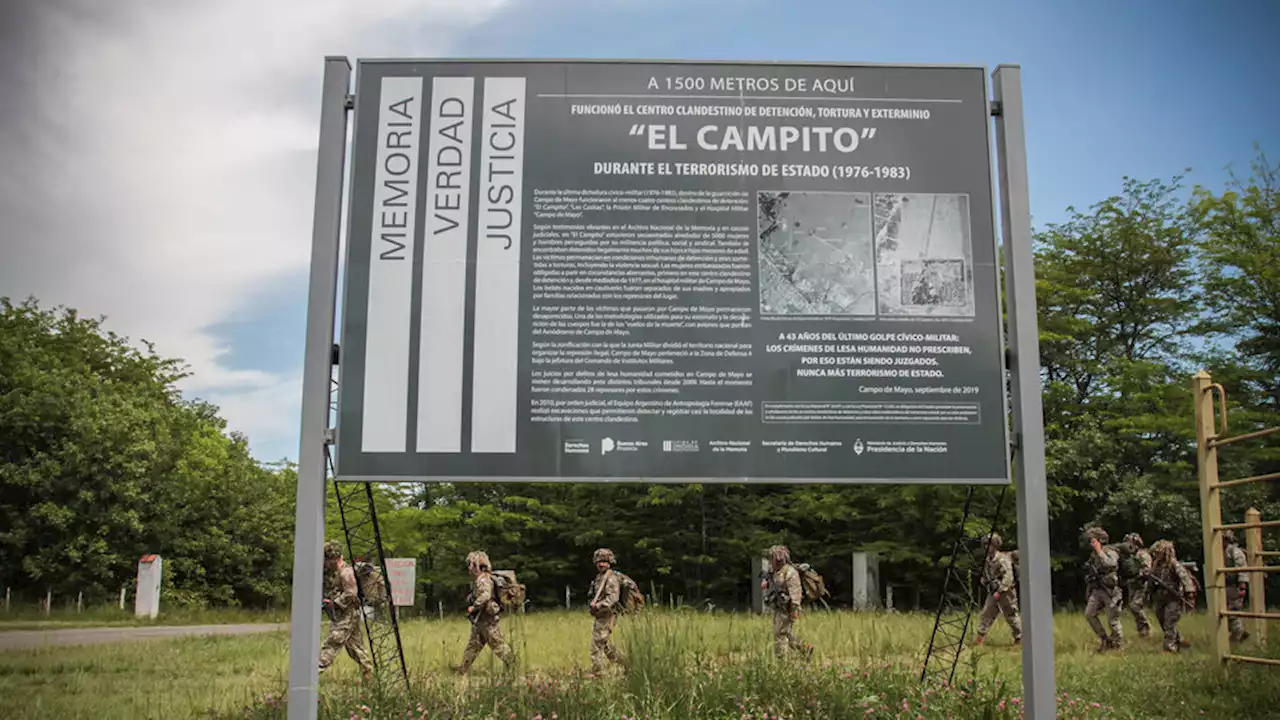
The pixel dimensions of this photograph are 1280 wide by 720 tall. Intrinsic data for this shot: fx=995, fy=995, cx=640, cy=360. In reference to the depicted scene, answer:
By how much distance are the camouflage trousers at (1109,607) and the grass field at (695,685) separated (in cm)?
31

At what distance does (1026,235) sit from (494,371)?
133 inches

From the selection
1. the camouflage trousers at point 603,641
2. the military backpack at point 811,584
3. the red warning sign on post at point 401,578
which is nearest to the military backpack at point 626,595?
the camouflage trousers at point 603,641

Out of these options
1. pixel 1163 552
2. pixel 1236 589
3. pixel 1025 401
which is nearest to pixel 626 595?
pixel 1025 401

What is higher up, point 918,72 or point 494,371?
point 918,72

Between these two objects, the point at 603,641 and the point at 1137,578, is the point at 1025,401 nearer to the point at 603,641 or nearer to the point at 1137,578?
the point at 603,641

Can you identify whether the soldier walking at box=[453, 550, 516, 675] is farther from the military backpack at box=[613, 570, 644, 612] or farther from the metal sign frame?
the metal sign frame

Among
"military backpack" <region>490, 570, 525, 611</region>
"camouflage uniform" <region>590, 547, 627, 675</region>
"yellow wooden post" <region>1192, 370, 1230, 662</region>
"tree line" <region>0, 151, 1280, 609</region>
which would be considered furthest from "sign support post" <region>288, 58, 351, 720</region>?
"tree line" <region>0, 151, 1280, 609</region>

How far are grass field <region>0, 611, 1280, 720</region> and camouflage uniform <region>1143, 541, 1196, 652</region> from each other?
334mm

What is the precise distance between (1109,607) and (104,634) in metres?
20.9

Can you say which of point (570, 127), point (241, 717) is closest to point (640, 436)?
point (570, 127)

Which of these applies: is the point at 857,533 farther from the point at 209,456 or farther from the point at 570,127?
the point at 209,456

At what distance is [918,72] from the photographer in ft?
20.6

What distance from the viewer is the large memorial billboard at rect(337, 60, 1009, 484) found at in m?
5.82

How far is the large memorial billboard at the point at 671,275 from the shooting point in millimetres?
5824
